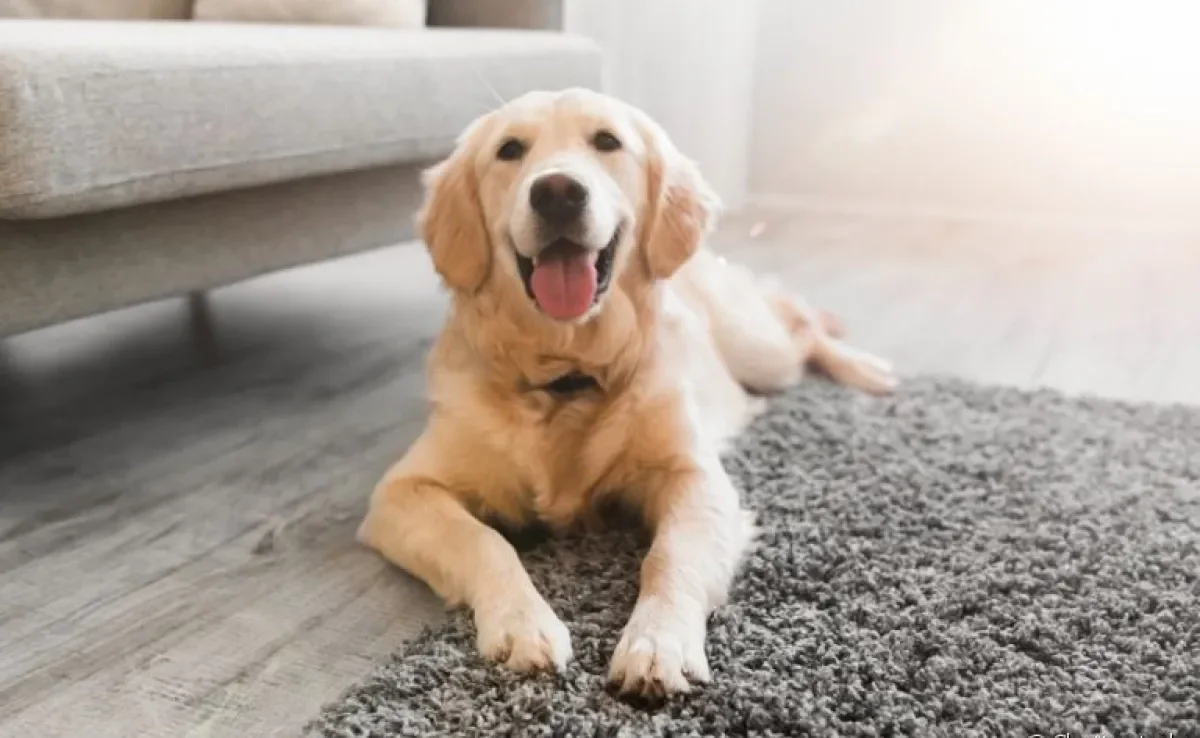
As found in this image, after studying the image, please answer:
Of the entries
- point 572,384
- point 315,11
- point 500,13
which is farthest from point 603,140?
point 500,13

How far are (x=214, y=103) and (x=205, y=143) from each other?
61 mm

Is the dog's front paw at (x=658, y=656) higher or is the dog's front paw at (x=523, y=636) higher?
the dog's front paw at (x=658, y=656)

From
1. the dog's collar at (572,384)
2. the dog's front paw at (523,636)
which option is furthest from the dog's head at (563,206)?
the dog's front paw at (523,636)

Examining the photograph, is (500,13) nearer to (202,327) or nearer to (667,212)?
(202,327)

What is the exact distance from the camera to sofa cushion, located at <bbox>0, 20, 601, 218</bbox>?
4.59 feet

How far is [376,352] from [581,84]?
0.79m

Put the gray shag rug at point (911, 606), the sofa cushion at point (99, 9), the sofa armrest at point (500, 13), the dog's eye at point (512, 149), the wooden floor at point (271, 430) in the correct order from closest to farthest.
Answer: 1. the gray shag rug at point (911, 606)
2. the wooden floor at point (271, 430)
3. the dog's eye at point (512, 149)
4. the sofa cushion at point (99, 9)
5. the sofa armrest at point (500, 13)

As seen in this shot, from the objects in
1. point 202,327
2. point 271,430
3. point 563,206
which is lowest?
point 202,327

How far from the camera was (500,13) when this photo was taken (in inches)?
108

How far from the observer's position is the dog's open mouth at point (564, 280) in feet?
4.91

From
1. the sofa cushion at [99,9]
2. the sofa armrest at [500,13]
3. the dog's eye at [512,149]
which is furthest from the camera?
the sofa armrest at [500,13]

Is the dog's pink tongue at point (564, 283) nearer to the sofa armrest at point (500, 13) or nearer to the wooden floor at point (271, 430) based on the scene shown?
the wooden floor at point (271, 430)

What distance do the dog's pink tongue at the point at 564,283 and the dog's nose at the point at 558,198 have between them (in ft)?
0.25

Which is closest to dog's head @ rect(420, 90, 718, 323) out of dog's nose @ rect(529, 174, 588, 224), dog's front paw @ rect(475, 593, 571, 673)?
dog's nose @ rect(529, 174, 588, 224)
